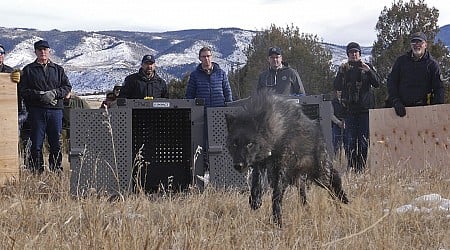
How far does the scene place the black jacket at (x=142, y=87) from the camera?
9.39 m

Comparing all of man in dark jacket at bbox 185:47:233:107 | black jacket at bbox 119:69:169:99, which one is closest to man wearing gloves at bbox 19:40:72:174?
black jacket at bbox 119:69:169:99

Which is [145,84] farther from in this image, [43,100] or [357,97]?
[357,97]

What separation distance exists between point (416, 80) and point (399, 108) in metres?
0.46

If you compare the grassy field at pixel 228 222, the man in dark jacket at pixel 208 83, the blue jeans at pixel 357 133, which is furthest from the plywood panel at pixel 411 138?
the man in dark jacket at pixel 208 83

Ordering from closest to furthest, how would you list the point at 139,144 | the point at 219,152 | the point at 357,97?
the point at 219,152
the point at 139,144
the point at 357,97

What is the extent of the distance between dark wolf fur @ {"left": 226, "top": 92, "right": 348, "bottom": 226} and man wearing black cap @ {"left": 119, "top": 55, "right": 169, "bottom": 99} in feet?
11.9

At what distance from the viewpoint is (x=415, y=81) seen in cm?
956

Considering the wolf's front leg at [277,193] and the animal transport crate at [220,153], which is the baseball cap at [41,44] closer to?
the animal transport crate at [220,153]

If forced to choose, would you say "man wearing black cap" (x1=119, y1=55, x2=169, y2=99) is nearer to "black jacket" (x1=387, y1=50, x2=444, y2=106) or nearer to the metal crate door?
the metal crate door

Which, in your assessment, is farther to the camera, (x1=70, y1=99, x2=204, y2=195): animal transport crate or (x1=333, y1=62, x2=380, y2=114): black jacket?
(x1=333, y1=62, x2=380, y2=114): black jacket

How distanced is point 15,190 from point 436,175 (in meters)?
4.97

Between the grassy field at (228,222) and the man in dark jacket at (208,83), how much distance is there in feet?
7.43

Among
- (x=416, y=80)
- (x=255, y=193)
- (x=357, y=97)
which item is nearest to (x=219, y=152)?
(x=255, y=193)

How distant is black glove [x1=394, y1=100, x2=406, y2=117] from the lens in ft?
31.8
